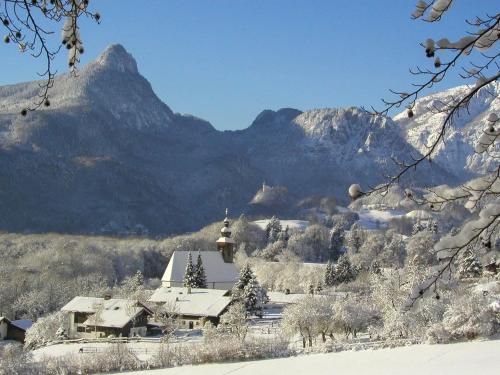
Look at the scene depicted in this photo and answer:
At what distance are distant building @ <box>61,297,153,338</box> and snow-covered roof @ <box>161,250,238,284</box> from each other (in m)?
18.4

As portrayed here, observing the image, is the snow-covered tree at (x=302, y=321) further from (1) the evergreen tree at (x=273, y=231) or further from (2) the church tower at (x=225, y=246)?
(1) the evergreen tree at (x=273, y=231)

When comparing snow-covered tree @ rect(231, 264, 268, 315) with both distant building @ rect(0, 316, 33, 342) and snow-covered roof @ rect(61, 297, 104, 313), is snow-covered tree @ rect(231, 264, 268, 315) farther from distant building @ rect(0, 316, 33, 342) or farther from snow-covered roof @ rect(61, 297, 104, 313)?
distant building @ rect(0, 316, 33, 342)

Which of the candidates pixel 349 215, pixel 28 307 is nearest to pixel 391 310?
pixel 28 307

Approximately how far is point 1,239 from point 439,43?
108630 mm

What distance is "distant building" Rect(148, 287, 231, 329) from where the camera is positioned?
52281mm

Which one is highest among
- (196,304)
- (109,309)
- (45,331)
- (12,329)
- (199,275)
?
(199,275)

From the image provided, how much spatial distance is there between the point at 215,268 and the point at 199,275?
18.7 ft

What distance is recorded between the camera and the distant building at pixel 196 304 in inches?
2058

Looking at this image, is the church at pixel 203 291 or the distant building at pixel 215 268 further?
the distant building at pixel 215 268

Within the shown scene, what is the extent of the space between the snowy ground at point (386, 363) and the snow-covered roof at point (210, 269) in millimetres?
35337

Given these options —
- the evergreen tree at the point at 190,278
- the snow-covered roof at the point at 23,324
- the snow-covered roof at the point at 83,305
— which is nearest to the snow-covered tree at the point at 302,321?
the snow-covered roof at the point at 83,305

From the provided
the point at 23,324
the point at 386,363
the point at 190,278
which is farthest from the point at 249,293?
the point at 386,363

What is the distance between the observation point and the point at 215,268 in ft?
230

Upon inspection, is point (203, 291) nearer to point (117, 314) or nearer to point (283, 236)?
point (117, 314)
